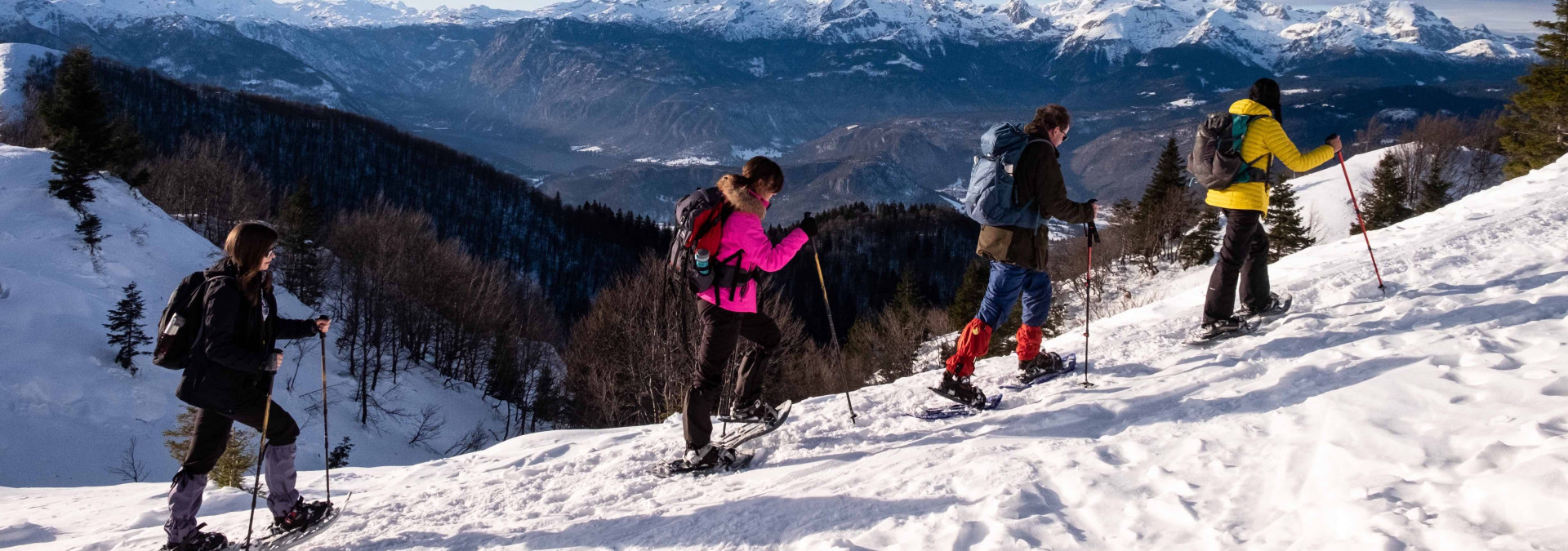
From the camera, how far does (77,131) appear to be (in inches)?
1543

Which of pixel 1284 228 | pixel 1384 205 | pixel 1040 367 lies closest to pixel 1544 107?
pixel 1384 205

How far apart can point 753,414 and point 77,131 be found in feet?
170

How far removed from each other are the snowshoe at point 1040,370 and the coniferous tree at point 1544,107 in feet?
136

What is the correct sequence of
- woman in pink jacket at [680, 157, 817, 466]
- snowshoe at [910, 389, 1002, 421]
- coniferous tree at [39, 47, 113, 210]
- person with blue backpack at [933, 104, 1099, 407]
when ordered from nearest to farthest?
woman in pink jacket at [680, 157, 817, 466]
person with blue backpack at [933, 104, 1099, 407]
snowshoe at [910, 389, 1002, 421]
coniferous tree at [39, 47, 113, 210]

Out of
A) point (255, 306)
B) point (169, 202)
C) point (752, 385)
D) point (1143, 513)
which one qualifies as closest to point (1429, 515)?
point (1143, 513)

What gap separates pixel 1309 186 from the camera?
64.0 meters

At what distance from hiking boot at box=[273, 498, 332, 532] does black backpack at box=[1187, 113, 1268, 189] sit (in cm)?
814

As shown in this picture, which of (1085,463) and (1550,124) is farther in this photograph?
(1550,124)

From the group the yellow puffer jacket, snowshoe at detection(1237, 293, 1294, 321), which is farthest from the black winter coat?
snowshoe at detection(1237, 293, 1294, 321)

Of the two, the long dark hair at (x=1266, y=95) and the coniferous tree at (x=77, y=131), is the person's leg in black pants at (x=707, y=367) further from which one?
the coniferous tree at (x=77, y=131)

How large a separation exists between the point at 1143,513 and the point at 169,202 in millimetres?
72304

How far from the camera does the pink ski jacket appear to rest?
5211 millimetres

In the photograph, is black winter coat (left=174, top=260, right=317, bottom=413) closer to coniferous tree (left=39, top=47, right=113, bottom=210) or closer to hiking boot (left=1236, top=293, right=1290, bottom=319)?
hiking boot (left=1236, top=293, right=1290, bottom=319)

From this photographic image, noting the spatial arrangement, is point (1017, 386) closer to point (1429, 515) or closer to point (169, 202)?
point (1429, 515)
